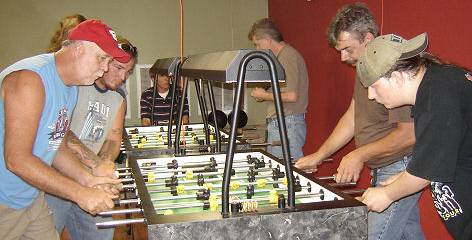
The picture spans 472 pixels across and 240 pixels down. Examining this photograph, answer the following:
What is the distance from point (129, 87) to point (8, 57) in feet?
5.13

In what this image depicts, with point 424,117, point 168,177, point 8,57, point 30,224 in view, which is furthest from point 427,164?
point 8,57

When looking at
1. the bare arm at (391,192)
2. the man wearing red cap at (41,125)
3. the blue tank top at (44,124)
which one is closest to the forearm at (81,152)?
the man wearing red cap at (41,125)

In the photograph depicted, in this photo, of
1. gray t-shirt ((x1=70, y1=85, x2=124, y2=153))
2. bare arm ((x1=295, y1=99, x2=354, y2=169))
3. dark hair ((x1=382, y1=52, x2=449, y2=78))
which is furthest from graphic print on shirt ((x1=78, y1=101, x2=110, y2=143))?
dark hair ((x1=382, y1=52, x2=449, y2=78))

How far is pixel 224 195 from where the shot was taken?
1.62 meters

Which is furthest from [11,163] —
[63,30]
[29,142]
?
[63,30]

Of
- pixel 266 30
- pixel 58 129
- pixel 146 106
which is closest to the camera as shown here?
pixel 58 129

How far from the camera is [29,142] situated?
74.4 inches

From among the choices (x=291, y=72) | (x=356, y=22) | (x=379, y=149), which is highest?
(x=356, y=22)

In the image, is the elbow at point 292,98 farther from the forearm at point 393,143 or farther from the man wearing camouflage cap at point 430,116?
the man wearing camouflage cap at point 430,116

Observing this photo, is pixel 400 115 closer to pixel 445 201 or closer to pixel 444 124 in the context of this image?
A: pixel 445 201

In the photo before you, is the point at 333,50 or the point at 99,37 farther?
the point at 333,50

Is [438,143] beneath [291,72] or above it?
beneath

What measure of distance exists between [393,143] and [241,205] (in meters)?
1.09

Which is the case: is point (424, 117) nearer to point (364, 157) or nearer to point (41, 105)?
point (364, 157)
